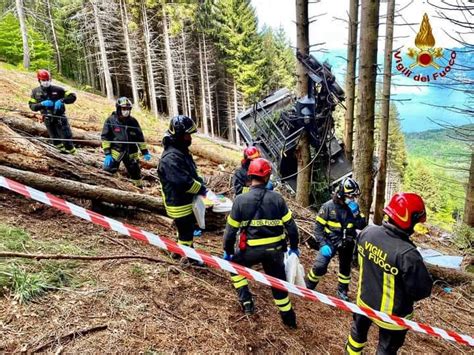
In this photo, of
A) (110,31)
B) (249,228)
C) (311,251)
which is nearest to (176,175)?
(249,228)

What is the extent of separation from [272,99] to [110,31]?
24578mm

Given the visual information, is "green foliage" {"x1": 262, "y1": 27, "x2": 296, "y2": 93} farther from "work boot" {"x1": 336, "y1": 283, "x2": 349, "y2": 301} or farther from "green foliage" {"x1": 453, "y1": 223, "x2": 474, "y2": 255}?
"work boot" {"x1": 336, "y1": 283, "x2": 349, "y2": 301}

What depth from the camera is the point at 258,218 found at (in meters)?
3.52

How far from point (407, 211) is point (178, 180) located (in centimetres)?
242

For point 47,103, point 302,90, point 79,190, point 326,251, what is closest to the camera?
point 326,251

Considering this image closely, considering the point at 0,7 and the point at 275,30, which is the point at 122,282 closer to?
the point at 0,7

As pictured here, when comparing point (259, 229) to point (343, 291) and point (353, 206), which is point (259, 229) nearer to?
point (353, 206)

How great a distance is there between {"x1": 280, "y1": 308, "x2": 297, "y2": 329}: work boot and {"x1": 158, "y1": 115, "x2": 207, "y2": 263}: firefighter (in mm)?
1455

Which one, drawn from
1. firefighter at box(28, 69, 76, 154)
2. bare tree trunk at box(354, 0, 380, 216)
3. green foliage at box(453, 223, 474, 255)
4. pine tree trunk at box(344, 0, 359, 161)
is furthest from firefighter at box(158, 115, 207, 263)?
pine tree trunk at box(344, 0, 359, 161)

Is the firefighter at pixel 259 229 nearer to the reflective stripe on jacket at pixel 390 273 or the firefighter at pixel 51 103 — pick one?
the reflective stripe on jacket at pixel 390 273

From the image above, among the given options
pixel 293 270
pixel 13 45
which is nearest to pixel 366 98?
pixel 293 270

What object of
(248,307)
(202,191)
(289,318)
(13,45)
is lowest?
(289,318)

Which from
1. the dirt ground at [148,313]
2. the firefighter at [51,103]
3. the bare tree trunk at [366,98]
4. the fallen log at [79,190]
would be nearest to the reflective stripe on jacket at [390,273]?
the dirt ground at [148,313]

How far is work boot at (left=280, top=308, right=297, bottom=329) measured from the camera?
374 cm
